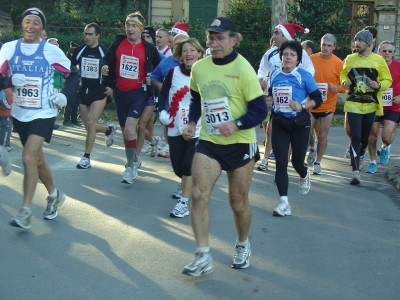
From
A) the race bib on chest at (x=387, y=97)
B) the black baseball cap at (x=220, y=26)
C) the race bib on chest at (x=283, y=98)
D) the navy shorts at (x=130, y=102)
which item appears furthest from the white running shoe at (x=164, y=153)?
the black baseball cap at (x=220, y=26)

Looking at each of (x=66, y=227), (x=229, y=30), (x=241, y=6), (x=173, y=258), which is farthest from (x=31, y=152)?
(x=241, y=6)

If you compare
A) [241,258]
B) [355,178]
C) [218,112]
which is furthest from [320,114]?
[218,112]

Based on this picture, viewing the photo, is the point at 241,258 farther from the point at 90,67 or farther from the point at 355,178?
the point at 90,67

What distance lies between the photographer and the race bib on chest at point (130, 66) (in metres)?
9.35

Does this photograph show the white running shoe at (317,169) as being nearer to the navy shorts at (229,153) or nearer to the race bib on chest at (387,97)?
the race bib on chest at (387,97)

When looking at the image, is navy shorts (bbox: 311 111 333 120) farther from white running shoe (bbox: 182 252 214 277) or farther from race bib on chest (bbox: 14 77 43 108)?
white running shoe (bbox: 182 252 214 277)

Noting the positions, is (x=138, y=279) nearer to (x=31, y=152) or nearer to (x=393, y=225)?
(x=31, y=152)

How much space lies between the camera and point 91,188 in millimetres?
8898

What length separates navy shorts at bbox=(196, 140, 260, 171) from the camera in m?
5.43

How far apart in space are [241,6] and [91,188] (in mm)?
16697

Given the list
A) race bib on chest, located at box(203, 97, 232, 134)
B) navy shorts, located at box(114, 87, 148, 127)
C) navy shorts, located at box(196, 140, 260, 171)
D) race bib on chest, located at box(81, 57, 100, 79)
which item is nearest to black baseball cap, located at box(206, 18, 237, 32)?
race bib on chest, located at box(203, 97, 232, 134)

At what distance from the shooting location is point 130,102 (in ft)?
30.7

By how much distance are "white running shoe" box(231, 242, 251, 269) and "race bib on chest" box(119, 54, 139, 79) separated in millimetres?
4287

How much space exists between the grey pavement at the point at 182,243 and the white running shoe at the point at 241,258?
74 millimetres
